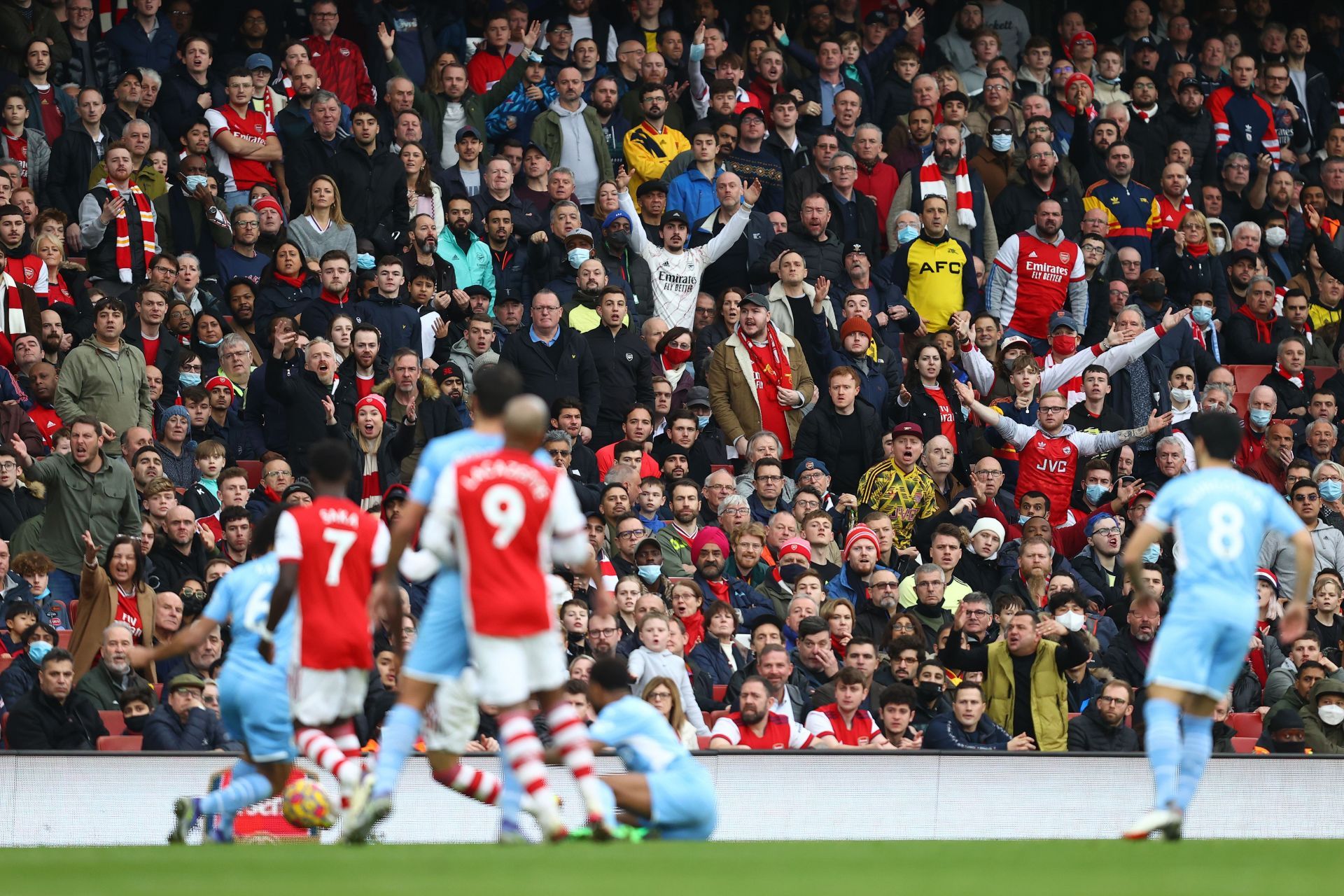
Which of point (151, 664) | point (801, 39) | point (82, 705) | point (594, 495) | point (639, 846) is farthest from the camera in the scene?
point (801, 39)

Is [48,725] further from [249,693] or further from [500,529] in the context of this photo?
[500,529]

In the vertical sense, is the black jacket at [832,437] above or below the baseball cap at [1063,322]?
below

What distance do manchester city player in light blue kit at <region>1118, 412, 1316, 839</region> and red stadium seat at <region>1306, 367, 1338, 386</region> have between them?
1208 cm

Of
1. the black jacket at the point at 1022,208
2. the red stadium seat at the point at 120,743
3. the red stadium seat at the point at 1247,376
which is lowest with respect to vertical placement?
the red stadium seat at the point at 120,743

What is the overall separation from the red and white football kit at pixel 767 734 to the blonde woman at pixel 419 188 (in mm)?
6527

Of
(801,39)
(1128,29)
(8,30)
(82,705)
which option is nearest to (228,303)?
(8,30)

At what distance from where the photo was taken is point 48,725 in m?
12.9

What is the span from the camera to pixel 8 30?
61.0ft

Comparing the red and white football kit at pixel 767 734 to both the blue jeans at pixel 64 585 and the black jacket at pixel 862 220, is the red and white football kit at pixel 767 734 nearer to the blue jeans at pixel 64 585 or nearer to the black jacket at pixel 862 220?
the blue jeans at pixel 64 585

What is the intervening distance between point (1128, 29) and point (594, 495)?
11.5m

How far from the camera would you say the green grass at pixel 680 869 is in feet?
24.0

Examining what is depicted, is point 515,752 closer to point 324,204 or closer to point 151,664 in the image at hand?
point 151,664

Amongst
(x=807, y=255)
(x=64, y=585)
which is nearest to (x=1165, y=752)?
(x=64, y=585)

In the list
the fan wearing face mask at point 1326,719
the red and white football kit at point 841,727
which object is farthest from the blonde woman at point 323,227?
the fan wearing face mask at point 1326,719
